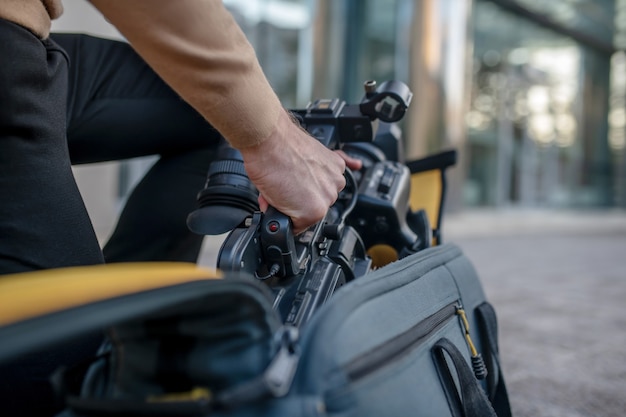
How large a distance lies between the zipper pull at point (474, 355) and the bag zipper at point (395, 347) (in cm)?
6

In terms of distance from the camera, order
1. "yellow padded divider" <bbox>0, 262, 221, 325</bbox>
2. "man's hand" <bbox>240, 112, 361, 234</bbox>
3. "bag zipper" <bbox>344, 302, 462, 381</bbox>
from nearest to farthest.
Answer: "yellow padded divider" <bbox>0, 262, 221, 325</bbox>
"bag zipper" <bbox>344, 302, 462, 381</bbox>
"man's hand" <bbox>240, 112, 361, 234</bbox>

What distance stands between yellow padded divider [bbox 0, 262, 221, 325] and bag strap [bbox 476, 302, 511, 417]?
617 mm

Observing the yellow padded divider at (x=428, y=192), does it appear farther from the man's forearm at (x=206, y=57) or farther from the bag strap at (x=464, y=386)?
the man's forearm at (x=206, y=57)

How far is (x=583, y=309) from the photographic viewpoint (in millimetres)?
2361

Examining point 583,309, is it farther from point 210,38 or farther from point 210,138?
point 210,38

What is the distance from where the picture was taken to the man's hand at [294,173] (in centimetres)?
72

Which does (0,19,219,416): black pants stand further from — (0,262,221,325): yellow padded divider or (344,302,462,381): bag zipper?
(344,302,462,381): bag zipper

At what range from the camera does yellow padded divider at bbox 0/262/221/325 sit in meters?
0.41

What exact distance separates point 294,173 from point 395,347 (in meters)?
0.23

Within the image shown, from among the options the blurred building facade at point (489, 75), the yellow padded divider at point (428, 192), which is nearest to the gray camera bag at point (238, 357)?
the yellow padded divider at point (428, 192)

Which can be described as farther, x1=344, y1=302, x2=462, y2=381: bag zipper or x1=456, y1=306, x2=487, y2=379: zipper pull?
Answer: x1=456, y1=306, x2=487, y2=379: zipper pull

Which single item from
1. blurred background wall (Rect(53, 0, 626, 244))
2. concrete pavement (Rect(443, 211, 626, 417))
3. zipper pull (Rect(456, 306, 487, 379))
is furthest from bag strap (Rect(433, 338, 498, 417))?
blurred background wall (Rect(53, 0, 626, 244))

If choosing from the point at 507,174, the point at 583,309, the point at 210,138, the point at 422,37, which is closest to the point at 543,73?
the point at 507,174

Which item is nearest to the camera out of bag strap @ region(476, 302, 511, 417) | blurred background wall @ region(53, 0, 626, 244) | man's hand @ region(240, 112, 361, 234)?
man's hand @ region(240, 112, 361, 234)
